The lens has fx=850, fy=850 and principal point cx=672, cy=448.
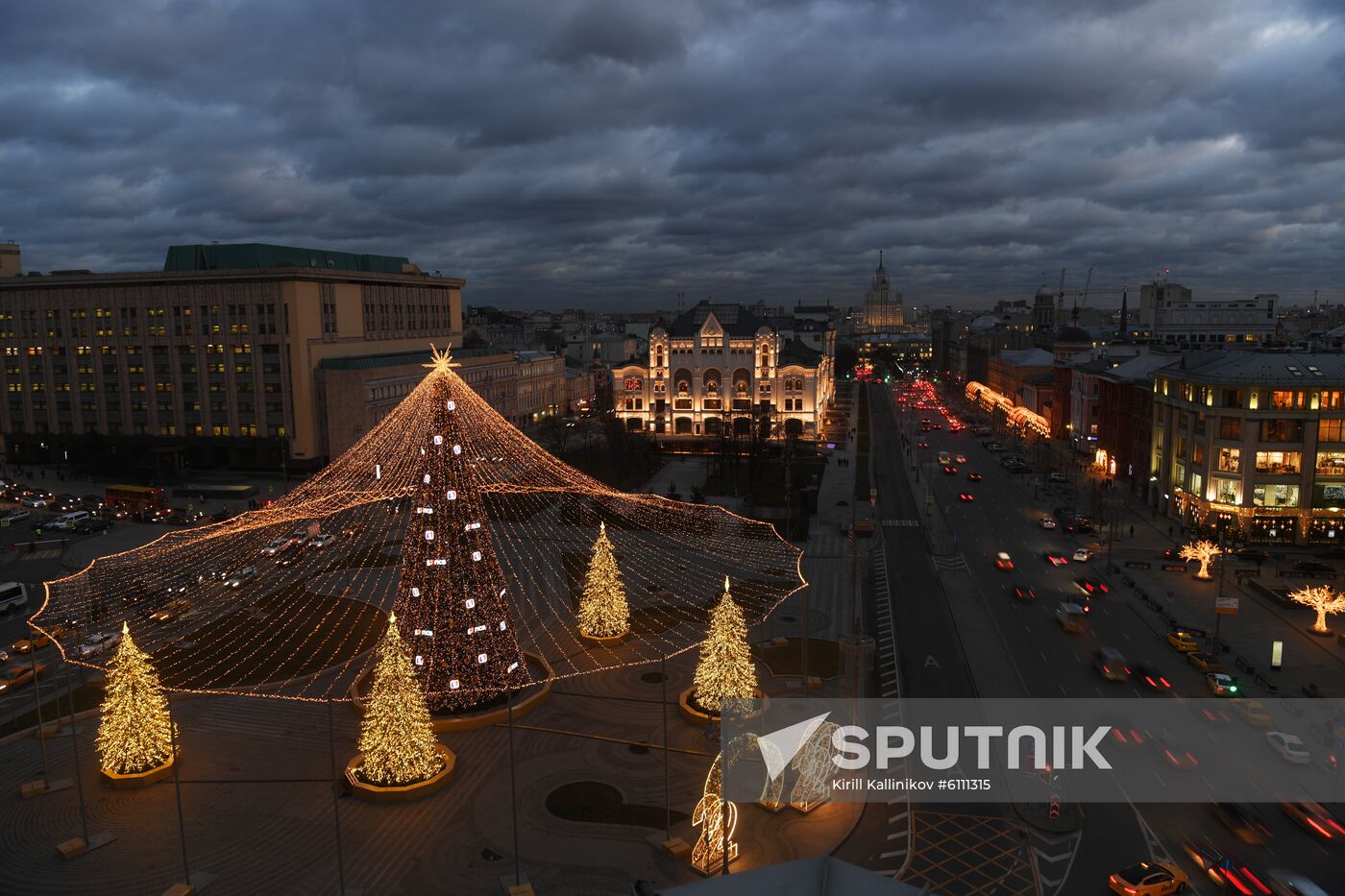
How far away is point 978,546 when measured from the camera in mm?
54219

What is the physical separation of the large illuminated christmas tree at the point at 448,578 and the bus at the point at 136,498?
4407cm

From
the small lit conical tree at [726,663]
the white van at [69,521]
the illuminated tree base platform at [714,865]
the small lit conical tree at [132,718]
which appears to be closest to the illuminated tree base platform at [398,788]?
the small lit conical tree at [132,718]

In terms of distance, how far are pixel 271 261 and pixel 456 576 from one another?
69477 millimetres

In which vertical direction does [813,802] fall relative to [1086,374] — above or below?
below

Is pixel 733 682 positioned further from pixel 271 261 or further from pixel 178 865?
pixel 271 261

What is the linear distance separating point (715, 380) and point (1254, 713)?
85.7 metres

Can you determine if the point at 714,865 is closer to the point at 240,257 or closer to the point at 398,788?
the point at 398,788

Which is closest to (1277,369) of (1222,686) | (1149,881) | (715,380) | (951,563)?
(951,563)

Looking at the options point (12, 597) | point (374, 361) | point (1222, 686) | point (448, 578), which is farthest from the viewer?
point (374, 361)

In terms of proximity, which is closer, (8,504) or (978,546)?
(978,546)

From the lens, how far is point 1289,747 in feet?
85.6

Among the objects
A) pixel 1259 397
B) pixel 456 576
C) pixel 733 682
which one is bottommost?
pixel 733 682

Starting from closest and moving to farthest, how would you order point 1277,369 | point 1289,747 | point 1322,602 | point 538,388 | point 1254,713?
point 1289,747
point 1254,713
point 1322,602
point 1277,369
point 538,388

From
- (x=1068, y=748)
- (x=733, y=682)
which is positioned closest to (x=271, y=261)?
(x=733, y=682)
